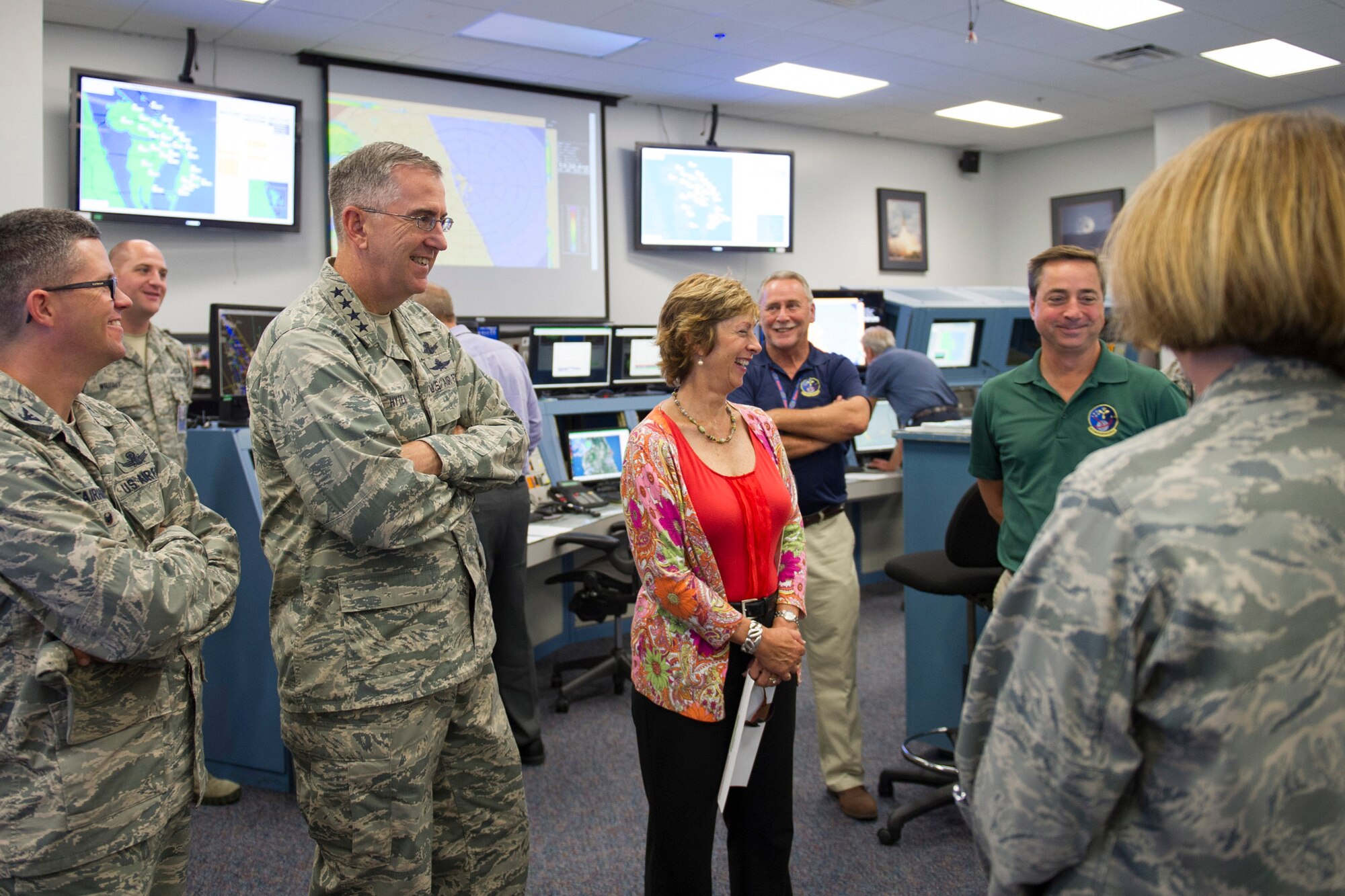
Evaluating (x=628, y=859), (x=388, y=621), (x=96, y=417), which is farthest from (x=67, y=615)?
(x=628, y=859)

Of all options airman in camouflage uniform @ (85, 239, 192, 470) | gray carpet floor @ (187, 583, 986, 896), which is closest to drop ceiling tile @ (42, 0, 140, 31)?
airman in camouflage uniform @ (85, 239, 192, 470)

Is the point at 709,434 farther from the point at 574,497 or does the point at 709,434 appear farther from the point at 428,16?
the point at 428,16

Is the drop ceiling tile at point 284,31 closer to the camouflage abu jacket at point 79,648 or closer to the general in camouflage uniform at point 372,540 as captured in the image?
the general in camouflage uniform at point 372,540

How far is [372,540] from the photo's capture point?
1.45m

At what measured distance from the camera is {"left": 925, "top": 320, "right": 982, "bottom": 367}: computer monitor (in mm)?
5750

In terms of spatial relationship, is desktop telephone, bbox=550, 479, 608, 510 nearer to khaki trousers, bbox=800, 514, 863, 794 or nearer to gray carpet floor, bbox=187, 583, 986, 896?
gray carpet floor, bbox=187, 583, 986, 896

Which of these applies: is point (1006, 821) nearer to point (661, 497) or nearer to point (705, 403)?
point (661, 497)

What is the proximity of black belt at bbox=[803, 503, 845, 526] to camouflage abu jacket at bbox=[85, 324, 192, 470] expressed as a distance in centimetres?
187

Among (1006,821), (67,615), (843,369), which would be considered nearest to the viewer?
(1006,821)

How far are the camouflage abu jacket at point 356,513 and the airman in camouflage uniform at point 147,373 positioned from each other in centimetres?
170

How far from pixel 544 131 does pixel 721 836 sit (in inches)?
184

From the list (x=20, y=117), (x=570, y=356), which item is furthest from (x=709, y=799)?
(x=570, y=356)

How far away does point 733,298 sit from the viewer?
1.96 m

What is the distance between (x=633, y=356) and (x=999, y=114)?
4249mm
